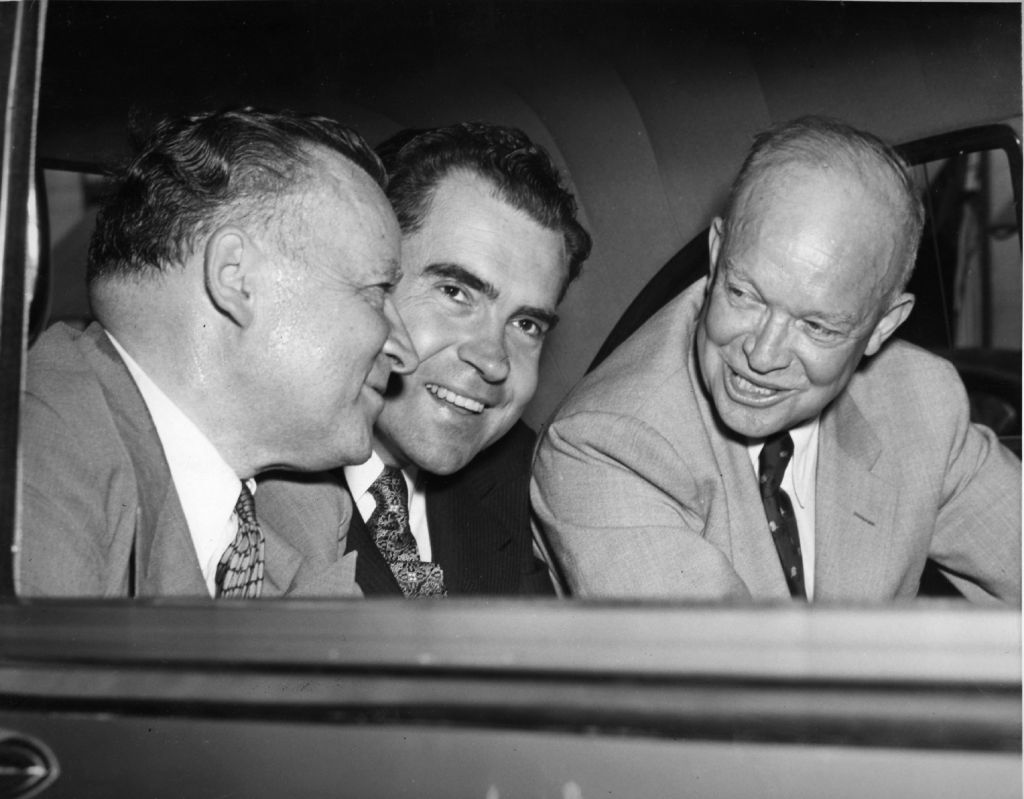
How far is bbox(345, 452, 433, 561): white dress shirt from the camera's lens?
1.76m

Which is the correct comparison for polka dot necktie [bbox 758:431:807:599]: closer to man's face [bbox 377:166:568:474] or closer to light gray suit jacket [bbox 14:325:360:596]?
man's face [bbox 377:166:568:474]

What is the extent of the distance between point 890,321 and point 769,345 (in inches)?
10.3

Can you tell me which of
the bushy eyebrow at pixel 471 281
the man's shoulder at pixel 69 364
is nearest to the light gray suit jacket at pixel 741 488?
the bushy eyebrow at pixel 471 281

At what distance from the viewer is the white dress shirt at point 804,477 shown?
1.67m

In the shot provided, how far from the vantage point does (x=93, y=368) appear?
1.29m

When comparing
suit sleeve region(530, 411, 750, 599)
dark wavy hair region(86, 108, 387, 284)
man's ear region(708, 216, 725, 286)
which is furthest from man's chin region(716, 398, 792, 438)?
dark wavy hair region(86, 108, 387, 284)

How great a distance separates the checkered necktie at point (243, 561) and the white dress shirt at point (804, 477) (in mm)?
760

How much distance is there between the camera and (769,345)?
1.63 metres

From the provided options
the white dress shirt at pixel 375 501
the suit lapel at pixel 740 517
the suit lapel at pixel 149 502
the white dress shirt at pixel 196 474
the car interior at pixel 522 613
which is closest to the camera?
the car interior at pixel 522 613

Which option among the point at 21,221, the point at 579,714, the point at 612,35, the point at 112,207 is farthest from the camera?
the point at 612,35

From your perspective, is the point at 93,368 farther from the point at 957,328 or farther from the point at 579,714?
the point at 957,328

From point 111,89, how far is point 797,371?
1.12 meters

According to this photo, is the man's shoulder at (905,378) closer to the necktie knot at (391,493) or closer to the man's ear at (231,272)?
the necktie knot at (391,493)

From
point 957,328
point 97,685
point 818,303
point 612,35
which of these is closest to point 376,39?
point 612,35
